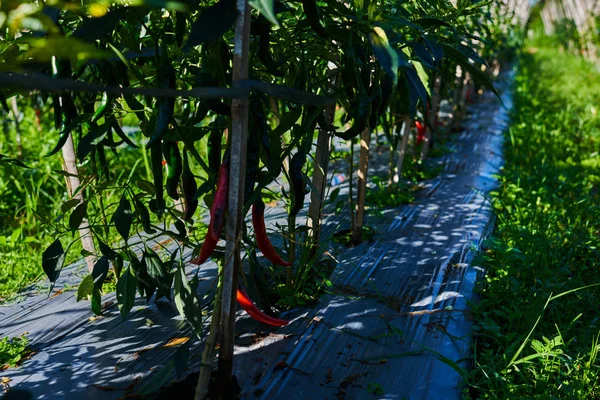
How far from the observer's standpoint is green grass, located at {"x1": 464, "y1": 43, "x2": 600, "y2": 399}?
1.56 meters

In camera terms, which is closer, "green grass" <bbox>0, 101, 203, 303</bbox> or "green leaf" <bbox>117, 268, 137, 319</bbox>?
"green leaf" <bbox>117, 268, 137, 319</bbox>

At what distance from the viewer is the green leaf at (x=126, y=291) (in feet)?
4.37

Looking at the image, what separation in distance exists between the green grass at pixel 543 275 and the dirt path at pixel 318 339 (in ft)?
0.30

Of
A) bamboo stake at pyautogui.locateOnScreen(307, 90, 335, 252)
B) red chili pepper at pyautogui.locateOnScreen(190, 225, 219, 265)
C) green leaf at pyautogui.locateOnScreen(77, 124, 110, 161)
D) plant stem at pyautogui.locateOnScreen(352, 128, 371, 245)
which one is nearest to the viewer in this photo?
red chili pepper at pyautogui.locateOnScreen(190, 225, 219, 265)

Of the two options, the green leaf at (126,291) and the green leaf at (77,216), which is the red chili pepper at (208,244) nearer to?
the green leaf at (126,291)

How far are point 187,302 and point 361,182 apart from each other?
120 cm

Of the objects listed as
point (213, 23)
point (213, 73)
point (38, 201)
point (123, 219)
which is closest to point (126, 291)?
point (123, 219)

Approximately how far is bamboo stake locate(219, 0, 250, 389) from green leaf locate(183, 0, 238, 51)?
23 mm

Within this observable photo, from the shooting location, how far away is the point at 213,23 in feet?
3.16

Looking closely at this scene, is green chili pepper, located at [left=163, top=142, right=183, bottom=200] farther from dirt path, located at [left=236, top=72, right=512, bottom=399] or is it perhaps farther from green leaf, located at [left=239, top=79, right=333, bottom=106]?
dirt path, located at [left=236, top=72, right=512, bottom=399]

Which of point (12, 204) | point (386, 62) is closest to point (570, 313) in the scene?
point (386, 62)

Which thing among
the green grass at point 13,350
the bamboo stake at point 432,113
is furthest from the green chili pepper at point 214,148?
the bamboo stake at point 432,113

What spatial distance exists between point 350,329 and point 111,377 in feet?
2.08

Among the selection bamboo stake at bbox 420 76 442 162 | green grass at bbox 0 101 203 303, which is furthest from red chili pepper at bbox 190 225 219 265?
bamboo stake at bbox 420 76 442 162
